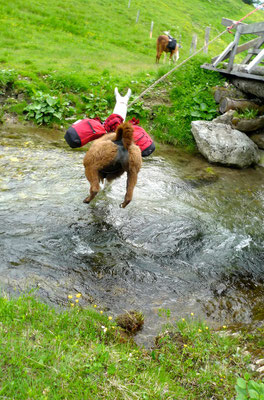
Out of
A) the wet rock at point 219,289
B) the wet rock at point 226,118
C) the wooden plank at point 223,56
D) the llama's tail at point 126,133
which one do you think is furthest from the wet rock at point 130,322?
the wooden plank at point 223,56

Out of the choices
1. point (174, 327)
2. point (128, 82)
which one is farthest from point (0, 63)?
point (174, 327)

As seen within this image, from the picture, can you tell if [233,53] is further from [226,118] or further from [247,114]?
[226,118]

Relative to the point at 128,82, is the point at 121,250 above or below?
below

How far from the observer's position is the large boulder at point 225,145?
8789 mm

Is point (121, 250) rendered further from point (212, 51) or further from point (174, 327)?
point (212, 51)

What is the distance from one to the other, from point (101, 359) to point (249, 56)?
11903mm

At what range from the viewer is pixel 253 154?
9.03m

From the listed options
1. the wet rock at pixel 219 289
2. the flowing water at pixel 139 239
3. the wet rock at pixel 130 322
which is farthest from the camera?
the wet rock at pixel 219 289

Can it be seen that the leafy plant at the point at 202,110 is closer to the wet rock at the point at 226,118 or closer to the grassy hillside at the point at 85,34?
the wet rock at the point at 226,118

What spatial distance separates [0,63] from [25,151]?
232 inches

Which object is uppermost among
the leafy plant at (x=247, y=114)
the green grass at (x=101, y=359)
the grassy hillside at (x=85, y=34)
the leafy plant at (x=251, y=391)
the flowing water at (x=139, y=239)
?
the grassy hillside at (x=85, y=34)

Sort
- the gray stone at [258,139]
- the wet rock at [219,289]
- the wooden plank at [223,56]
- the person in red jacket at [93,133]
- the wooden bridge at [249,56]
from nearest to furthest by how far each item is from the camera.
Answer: the wet rock at [219,289] → the person in red jacket at [93,133] → the wooden bridge at [249,56] → the gray stone at [258,139] → the wooden plank at [223,56]

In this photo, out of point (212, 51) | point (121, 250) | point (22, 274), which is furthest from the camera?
point (212, 51)

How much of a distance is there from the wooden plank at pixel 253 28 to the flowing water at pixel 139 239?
402 centimetres
